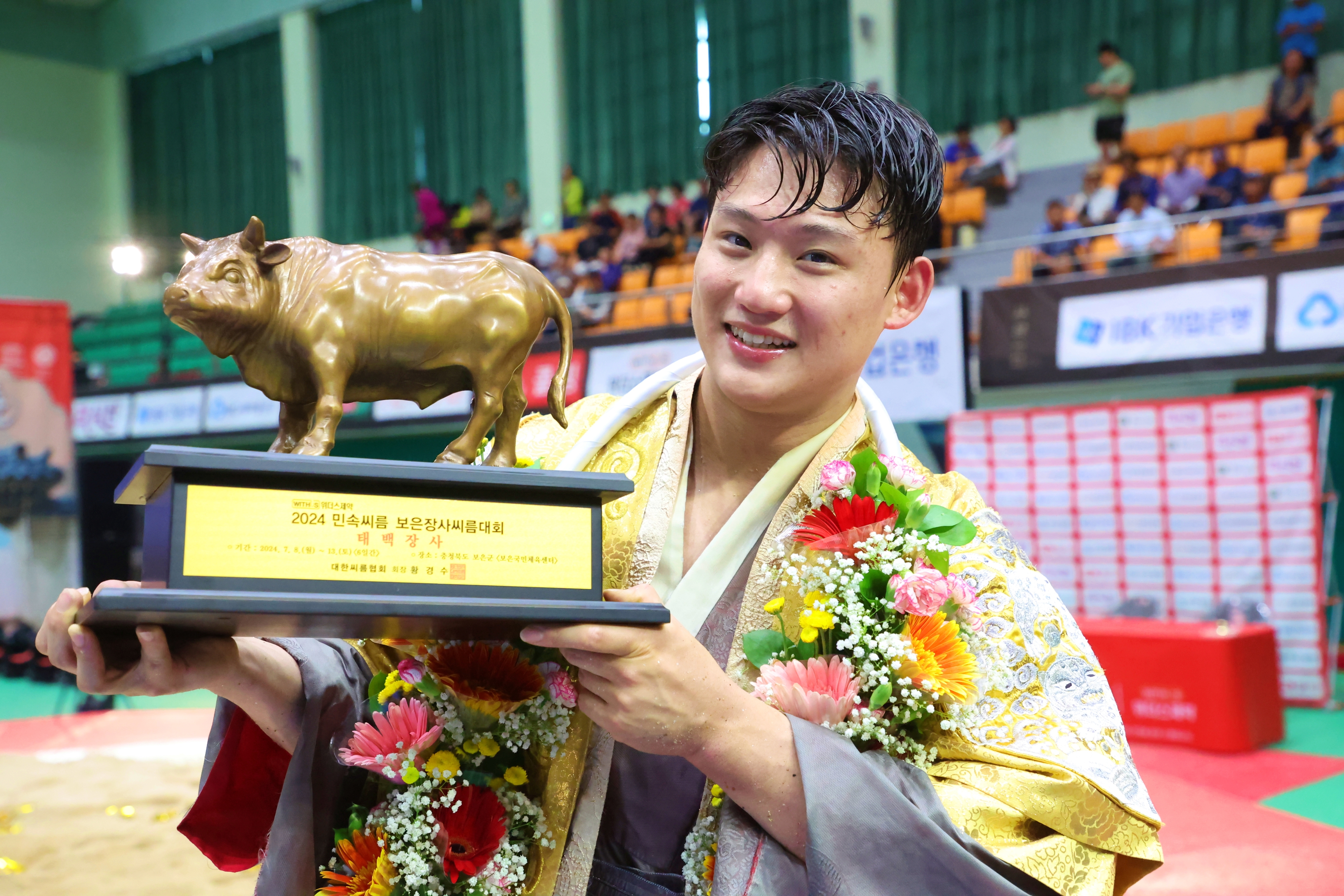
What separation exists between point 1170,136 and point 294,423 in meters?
9.28

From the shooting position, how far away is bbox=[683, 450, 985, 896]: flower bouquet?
112cm

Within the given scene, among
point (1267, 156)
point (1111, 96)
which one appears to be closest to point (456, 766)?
point (1267, 156)

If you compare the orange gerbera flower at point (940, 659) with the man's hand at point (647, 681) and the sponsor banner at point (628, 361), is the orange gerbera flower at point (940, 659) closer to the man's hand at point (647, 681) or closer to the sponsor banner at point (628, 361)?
the man's hand at point (647, 681)

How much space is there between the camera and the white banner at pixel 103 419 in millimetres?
10570

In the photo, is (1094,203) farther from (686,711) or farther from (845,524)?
(686,711)

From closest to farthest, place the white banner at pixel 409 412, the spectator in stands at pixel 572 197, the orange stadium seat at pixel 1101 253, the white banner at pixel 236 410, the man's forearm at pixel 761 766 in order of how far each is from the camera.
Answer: the man's forearm at pixel 761 766, the orange stadium seat at pixel 1101 253, the white banner at pixel 409 412, the white banner at pixel 236 410, the spectator in stands at pixel 572 197

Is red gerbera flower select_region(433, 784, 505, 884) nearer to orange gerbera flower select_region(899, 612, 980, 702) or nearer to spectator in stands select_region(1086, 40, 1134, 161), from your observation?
orange gerbera flower select_region(899, 612, 980, 702)

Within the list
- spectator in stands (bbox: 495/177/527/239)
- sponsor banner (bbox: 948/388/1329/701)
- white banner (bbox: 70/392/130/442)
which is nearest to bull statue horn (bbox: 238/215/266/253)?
sponsor banner (bbox: 948/388/1329/701)

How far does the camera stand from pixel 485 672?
1.18 metres

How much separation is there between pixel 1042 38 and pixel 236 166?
10.00 m

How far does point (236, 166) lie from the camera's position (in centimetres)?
1441

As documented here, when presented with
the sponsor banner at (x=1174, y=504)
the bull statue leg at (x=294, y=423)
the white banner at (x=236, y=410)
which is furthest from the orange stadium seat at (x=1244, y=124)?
the bull statue leg at (x=294, y=423)

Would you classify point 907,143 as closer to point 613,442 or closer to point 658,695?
point 613,442

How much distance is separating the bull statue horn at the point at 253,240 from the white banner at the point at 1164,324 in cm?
555
